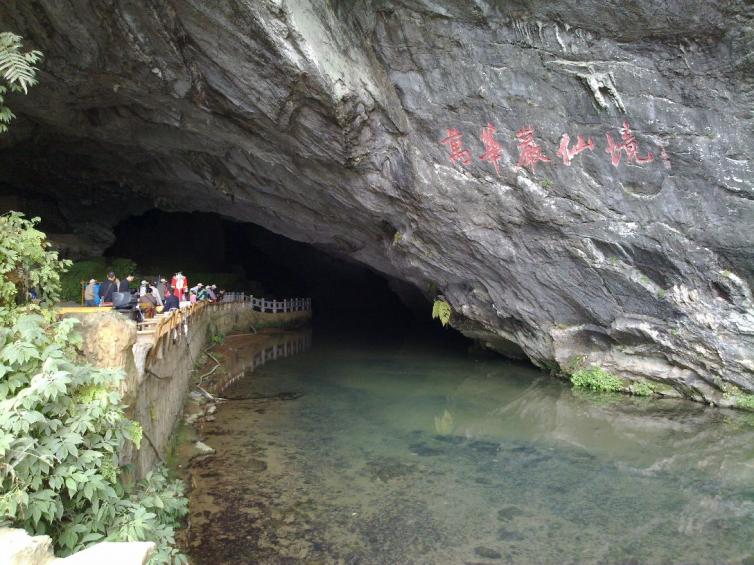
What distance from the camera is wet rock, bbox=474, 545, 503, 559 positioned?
6.48 meters

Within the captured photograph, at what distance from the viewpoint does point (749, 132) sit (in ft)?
33.2

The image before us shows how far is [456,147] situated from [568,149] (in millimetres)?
2269

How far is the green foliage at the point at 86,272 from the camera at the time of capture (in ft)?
48.2

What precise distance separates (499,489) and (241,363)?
32.4ft

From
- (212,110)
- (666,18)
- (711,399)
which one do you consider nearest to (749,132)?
(666,18)

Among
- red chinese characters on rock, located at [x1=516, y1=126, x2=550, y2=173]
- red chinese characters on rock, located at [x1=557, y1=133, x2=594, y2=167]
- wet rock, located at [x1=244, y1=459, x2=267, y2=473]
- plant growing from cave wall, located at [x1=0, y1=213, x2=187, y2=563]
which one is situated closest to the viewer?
plant growing from cave wall, located at [x1=0, y1=213, x2=187, y2=563]

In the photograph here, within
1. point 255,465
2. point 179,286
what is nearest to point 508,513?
point 255,465

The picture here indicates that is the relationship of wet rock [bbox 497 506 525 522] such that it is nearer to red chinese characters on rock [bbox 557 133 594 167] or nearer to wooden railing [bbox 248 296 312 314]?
red chinese characters on rock [bbox 557 133 594 167]

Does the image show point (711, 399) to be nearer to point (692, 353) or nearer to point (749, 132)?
point (692, 353)

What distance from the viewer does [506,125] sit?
37.8 feet

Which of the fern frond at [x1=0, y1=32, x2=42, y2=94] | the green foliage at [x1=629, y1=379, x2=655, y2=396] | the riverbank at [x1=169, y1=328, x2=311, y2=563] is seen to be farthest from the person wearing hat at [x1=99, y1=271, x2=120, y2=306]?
the green foliage at [x1=629, y1=379, x2=655, y2=396]

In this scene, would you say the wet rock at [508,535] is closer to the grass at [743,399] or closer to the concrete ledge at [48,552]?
the concrete ledge at [48,552]

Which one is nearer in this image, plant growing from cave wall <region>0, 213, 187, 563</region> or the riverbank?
plant growing from cave wall <region>0, 213, 187, 563</region>

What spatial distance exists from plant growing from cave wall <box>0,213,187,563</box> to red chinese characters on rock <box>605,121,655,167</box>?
9794 mm
